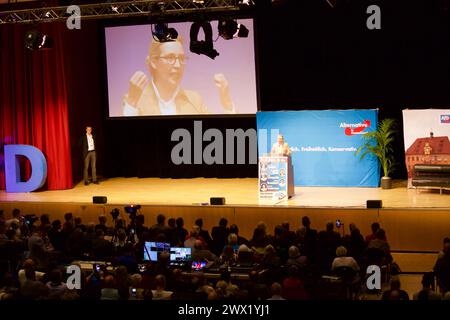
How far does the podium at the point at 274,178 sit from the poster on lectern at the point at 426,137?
2662 millimetres

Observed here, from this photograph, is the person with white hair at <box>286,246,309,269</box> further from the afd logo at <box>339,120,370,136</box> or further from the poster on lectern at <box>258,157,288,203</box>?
the afd logo at <box>339,120,370,136</box>

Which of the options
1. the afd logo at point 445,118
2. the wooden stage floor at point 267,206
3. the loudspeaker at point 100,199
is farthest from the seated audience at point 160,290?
the afd logo at point 445,118

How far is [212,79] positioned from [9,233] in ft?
23.6

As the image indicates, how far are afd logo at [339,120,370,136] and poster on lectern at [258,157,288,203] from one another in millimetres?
2187

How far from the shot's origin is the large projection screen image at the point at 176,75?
16.9 meters

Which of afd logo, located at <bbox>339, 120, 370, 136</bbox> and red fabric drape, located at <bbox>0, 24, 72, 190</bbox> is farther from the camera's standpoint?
red fabric drape, located at <bbox>0, 24, 72, 190</bbox>

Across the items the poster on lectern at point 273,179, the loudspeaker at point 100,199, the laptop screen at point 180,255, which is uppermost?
the poster on lectern at point 273,179

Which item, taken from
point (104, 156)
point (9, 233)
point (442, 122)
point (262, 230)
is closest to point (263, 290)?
point (262, 230)

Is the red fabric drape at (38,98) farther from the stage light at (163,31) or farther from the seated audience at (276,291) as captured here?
the seated audience at (276,291)

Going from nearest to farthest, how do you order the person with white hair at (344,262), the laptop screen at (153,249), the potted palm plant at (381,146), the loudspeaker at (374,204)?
1. the person with white hair at (344,262)
2. the laptop screen at (153,249)
3. the loudspeaker at (374,204)
4. the potted palm plant at (381,146)

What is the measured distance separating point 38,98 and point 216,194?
4.83 meters

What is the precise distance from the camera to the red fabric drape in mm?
17094

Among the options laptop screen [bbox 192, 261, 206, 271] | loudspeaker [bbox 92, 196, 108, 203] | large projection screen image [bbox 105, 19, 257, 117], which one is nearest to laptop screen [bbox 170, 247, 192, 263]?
laptop screen [bbox 192, 261, 206, 271]
